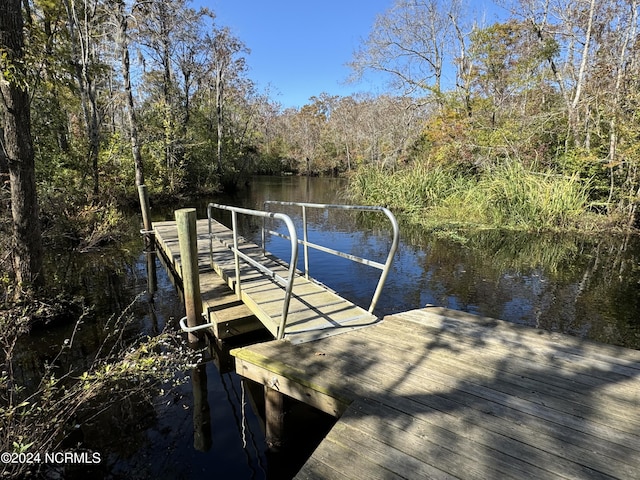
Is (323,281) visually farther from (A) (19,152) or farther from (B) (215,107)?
(B) (215,107)

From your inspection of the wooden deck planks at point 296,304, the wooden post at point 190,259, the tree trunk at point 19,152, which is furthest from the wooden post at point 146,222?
the wooden post at point 190,259

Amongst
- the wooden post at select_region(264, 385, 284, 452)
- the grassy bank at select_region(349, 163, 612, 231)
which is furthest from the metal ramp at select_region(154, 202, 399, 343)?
the grassy bank at select_region(349, 163, 612, 231)

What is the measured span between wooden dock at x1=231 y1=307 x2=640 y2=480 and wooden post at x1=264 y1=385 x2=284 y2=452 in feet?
0.51

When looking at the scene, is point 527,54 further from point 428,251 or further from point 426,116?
point 428,251

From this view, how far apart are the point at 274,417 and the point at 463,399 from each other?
1481 mm

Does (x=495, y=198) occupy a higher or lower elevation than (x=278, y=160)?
lower

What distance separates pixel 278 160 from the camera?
44.5 metres

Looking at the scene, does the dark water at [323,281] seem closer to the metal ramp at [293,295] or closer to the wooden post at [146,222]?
the wooden post at [146,222]

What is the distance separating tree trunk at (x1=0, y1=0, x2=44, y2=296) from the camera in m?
3.73

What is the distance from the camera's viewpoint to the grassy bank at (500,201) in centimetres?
1068

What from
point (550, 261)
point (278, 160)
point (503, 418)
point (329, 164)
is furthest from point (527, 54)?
point (278, 160)

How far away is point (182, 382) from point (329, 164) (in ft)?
133

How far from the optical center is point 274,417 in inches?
115

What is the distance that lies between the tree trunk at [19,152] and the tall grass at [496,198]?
34.0 ft
